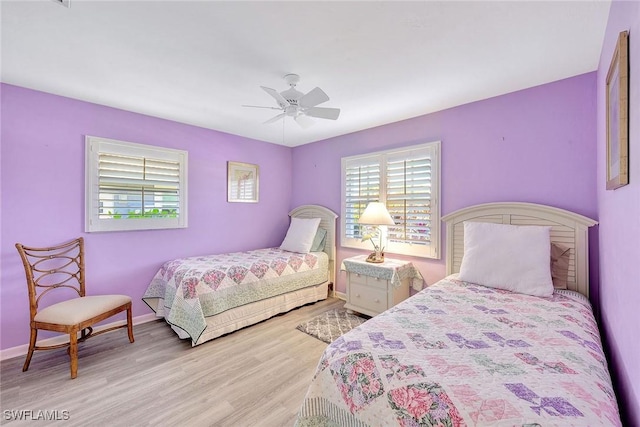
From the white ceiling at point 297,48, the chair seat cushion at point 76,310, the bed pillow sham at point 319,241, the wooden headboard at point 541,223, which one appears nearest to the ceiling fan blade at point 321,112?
the white ceiling at point 297,48

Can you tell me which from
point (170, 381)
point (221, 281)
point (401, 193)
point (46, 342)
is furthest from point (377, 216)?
point (46, 342)

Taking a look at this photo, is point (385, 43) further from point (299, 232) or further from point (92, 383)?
point (92, 383)

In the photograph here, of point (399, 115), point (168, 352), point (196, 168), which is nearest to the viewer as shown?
point (168, 352)

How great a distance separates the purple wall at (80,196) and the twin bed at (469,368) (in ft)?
9.18

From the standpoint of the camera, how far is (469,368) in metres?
1.13

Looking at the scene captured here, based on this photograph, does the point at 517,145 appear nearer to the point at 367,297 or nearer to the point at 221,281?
the point at 367,297

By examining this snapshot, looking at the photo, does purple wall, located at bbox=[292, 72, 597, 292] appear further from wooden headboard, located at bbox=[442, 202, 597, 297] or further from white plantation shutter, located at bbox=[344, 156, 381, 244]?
white plantation shutter, located at bbox=[344, 156, 381, 244]

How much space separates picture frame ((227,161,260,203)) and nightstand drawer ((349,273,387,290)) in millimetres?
1999

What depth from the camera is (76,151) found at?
9.17ft

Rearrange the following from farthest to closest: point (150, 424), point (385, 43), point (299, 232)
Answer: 1. point (299, 232)
2. point (385, 43)
3. point (150, 424)

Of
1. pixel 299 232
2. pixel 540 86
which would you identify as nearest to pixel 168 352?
pixel 299 232

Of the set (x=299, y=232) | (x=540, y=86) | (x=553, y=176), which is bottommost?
(x=299, y=232)

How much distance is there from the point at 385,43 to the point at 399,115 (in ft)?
4.80

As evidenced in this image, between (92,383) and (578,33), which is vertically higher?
(578,33)
